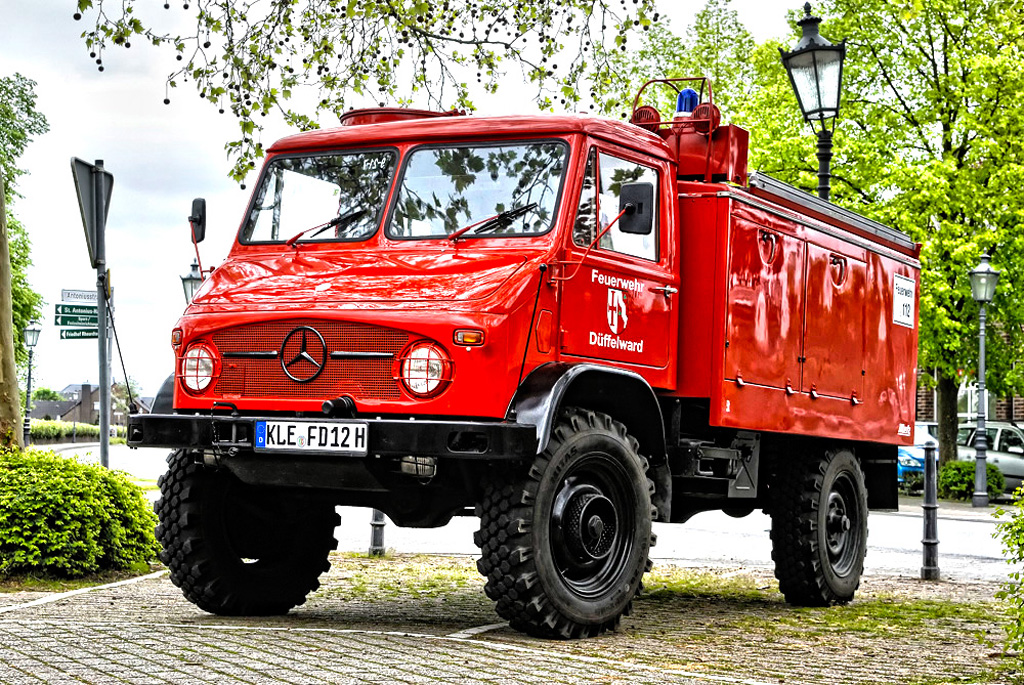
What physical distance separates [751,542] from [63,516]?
905 cm

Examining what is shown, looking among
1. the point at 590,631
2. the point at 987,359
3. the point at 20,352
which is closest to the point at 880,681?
the point at 590,631

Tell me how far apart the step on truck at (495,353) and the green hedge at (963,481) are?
19815mm

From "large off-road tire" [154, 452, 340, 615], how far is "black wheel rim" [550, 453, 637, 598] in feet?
5.67

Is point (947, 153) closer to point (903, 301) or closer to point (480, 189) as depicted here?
point (903, 301)

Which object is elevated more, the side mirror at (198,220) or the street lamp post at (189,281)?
the street lamp post at (189,281)

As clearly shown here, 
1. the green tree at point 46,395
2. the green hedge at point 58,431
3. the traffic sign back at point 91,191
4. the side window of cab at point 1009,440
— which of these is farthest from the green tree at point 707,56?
the green tree at point 46,395

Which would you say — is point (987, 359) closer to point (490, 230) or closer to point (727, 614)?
point (727, 614)

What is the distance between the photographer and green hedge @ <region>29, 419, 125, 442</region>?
76375 mm

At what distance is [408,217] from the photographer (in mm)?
8141

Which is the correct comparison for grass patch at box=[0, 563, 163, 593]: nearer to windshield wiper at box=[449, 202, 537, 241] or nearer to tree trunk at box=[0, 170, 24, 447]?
tree trunk at box=[0, 170, 24, 447]

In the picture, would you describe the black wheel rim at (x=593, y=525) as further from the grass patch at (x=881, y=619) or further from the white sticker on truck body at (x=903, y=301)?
the white sticker on truck body at (x=903, y=301)

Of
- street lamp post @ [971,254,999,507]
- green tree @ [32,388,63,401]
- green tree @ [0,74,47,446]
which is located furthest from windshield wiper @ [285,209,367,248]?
green tree @ [32,388,63,401]

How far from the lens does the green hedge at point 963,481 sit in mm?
28422

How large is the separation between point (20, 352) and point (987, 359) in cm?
3560
